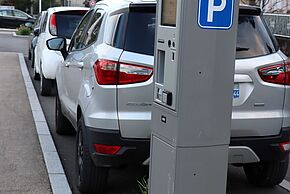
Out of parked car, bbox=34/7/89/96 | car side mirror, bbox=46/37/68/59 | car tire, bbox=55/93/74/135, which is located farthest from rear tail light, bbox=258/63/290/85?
parked car, bbox=34/7/89/96

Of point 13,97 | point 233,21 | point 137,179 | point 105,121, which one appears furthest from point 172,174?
point 13,97

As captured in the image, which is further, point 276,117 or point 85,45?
point 85,45

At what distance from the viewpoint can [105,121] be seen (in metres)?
4.67

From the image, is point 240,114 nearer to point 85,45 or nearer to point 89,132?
point 89,132

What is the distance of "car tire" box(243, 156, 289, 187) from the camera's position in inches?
212

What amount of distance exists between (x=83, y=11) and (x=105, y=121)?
726 centimetres

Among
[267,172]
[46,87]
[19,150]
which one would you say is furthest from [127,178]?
[46,87]

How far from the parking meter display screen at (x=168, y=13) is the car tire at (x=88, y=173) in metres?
1.88

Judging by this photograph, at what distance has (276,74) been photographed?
488cm

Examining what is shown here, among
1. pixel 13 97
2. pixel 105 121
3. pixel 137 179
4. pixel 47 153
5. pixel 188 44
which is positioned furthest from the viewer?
pixel 13 97

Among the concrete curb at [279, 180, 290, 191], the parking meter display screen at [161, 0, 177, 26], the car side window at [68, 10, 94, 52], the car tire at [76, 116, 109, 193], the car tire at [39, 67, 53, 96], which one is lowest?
the concrete curb at [279, 180, 290, 191]

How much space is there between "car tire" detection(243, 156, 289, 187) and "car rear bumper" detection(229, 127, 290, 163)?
11.7 inches

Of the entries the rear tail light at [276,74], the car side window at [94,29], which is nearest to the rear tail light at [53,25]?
the car side window at [94,29]

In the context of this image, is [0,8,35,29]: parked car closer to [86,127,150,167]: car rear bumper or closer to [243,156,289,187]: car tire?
[243,156,289,187]: car tire
